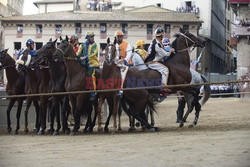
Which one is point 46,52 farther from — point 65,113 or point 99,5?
point 99,5

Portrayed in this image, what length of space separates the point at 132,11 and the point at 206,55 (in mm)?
11616

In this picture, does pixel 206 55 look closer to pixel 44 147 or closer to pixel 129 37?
pixel 129 37

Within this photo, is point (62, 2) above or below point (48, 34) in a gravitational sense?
above

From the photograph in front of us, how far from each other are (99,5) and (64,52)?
71791 millimetres

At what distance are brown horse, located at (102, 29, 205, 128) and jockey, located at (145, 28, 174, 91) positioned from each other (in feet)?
0.45

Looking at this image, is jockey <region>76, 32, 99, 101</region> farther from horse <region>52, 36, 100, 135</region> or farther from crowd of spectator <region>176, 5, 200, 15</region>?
crowd of spectator <region>176, 5, 200, 15</region>

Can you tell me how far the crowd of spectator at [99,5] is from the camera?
86.8 metres

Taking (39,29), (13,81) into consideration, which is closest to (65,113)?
(13,81)

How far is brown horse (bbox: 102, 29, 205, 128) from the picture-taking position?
653 inches

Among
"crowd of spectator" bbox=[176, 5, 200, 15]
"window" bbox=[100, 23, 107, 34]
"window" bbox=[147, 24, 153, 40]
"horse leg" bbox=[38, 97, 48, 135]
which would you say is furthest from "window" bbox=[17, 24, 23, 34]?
"horse leg" bbox=[38, 97, 48, 135]

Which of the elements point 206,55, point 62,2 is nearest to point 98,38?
→ point 206,55

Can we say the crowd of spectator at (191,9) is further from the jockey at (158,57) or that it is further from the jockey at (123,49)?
the jockey at (158,57)

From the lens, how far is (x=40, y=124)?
18562 mm

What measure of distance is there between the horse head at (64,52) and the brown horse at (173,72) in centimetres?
114
